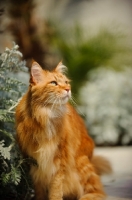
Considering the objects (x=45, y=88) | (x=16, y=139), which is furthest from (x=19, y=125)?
(x=45, y=88)

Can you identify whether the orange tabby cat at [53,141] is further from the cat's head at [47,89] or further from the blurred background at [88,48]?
the blurred background at [88,48]

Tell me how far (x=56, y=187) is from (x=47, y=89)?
Answer: 659 millimetres

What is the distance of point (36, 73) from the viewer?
238 cm

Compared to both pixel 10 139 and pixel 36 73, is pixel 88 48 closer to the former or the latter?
pixel 10 139

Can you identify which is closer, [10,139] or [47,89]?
[47,89]

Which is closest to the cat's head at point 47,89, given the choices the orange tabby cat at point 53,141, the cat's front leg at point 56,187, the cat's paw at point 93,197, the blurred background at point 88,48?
the orange tabby cat at point 53,141

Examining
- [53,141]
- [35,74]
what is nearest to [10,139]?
[53,141]

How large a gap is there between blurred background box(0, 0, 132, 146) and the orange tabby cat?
3.75 feet

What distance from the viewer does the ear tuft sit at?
7.72ft

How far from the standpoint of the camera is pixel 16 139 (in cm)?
257

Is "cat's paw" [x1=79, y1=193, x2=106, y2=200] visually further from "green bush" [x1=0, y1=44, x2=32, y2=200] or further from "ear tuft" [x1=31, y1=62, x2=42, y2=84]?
"ear tuft" [x1=31, y1=62, x2=42, y2=84]

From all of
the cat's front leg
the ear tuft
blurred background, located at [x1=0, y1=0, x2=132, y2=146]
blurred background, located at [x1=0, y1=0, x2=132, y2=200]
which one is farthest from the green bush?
blurred background, located at [x1=0, y1=0, x2=132, y2=146]

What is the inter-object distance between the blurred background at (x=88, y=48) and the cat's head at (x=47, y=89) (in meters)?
1.14

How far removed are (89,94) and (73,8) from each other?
136 centimetres
